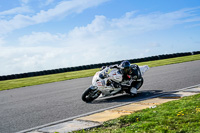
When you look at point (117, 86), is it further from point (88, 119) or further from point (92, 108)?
point (88, 119)

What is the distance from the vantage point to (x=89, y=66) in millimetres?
34062

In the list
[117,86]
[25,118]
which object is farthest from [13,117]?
[117,86]

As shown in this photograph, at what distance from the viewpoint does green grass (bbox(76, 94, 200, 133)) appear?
15.6 feet

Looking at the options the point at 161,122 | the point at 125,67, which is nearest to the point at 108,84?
the point at 125,67

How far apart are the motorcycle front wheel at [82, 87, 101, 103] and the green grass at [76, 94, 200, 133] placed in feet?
9.72

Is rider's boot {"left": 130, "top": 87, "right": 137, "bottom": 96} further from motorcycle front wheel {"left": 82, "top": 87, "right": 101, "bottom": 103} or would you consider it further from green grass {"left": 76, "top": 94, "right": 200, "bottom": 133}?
green grass {"left": 76, "top": 94, "right": 200, "bottom": 133}

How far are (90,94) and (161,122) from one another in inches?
165

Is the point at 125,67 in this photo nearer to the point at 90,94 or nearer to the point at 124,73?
the point at 124,73

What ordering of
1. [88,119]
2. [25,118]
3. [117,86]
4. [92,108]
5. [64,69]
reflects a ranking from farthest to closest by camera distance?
1. [64,69]
2. [117,86]
3. [92,108]
4. [25,118]
5. [88,119]

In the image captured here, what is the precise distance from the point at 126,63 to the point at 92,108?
Result: 2.30m

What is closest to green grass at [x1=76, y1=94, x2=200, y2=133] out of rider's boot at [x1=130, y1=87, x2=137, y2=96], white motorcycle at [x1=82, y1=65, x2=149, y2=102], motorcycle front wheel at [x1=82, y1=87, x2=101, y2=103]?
rider's boot at [x1=130, y1=87, x2=137, y2=96]

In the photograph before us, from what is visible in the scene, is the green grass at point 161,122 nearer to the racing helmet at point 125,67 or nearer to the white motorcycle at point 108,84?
the white motorcycle at point 108,84

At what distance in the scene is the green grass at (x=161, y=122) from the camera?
476cm

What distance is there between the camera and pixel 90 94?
9117mm
